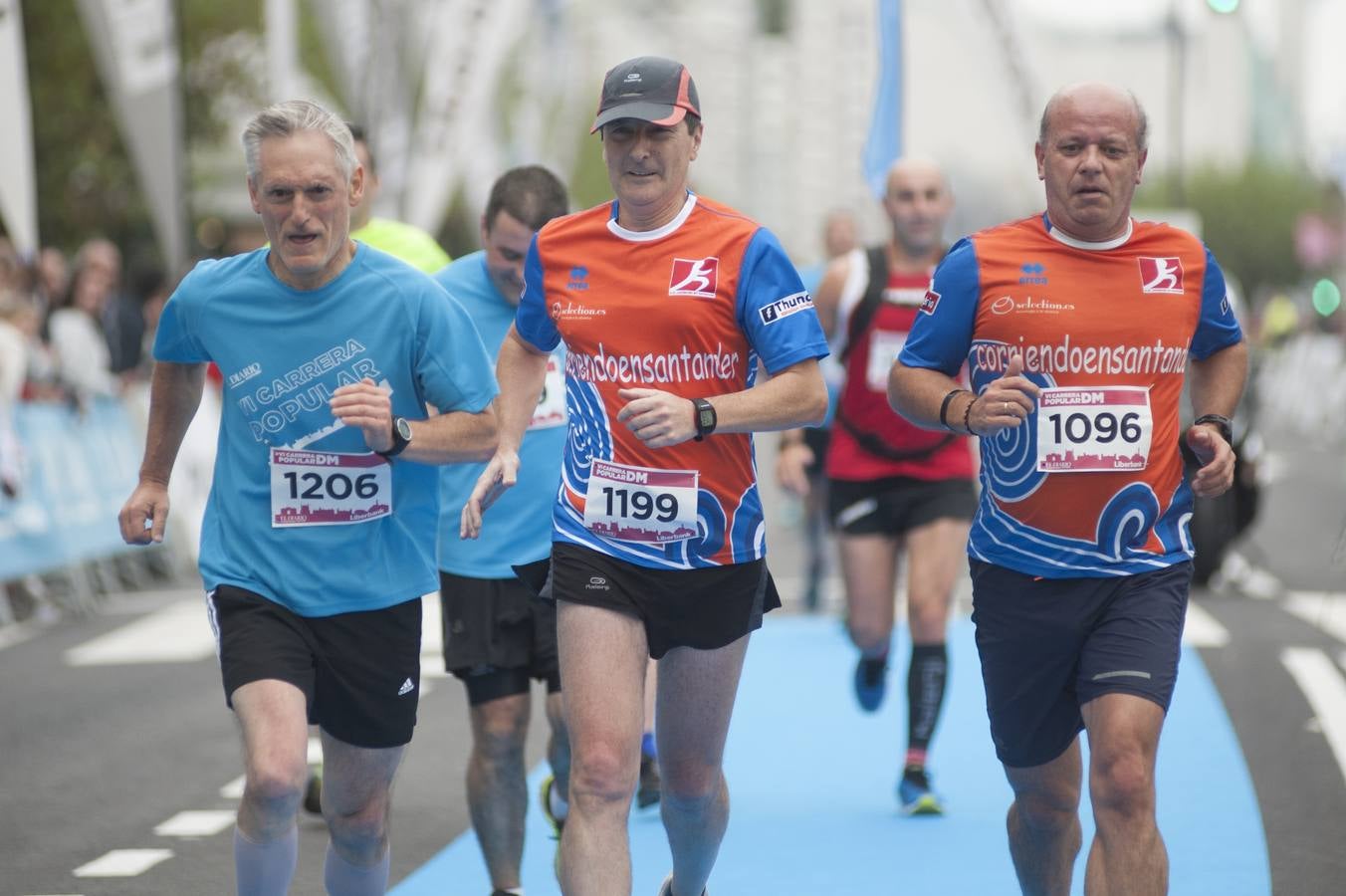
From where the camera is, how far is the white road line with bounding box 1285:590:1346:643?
12.5 metres

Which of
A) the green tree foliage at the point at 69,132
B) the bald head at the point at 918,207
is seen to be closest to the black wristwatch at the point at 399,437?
the bald head at the point at 918,207

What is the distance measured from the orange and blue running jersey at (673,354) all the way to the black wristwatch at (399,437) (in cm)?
43

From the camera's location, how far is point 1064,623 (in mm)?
4852

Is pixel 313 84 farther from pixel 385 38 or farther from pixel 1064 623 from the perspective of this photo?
pixel 1064 623

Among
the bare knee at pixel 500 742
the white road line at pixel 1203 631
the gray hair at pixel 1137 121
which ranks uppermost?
the gray hair at pixel 1137 121

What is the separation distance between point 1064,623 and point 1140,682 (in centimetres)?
25

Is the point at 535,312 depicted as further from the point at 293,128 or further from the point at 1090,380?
the point at 1090,380

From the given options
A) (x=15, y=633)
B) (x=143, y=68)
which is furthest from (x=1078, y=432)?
(x=143, y=68)

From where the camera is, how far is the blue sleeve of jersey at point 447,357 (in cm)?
506

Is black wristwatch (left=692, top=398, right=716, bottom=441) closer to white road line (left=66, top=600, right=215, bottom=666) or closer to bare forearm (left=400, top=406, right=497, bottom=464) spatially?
bare forearm (left=400, top=406, right=497, bottom=464)

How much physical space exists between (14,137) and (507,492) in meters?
9.76

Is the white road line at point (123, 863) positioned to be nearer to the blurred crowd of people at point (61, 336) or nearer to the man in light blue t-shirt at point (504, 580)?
the man in light blue t-shirt at point (504, 580)

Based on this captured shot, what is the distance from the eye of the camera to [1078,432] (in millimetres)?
4832

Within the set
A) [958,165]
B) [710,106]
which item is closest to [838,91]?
[710,106]
